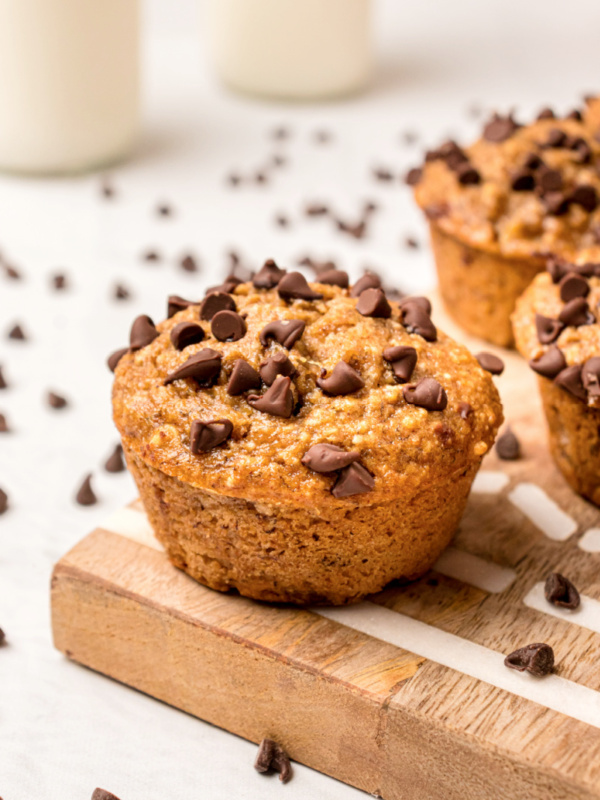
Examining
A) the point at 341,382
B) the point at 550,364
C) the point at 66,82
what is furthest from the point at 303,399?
the point at 66,82

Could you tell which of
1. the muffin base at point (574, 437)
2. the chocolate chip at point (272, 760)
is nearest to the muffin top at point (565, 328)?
the muffin base at point (574, 437)

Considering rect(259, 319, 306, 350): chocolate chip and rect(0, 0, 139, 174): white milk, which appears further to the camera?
rect(0, 0, 139, 174): white milk

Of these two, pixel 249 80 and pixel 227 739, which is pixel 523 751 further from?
pixel 249 80

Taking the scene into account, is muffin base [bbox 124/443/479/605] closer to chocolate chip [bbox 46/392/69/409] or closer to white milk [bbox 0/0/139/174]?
chocolate chip [bbox 46/392/69/409]

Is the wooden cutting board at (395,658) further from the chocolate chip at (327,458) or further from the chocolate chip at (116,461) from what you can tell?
the chocolate chip at (116,461)

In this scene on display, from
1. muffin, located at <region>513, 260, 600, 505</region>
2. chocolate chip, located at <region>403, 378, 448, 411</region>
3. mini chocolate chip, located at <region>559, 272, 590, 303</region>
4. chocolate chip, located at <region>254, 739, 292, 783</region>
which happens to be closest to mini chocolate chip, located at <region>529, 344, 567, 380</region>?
muffin, located at <region>513, 260, 600, 505</region>

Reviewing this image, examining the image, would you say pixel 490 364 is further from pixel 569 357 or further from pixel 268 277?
pixel 268 277
